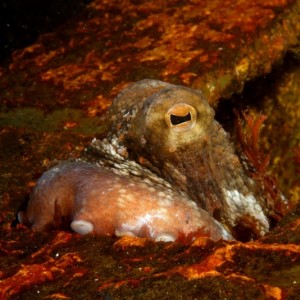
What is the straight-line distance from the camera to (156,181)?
3477 millimetres

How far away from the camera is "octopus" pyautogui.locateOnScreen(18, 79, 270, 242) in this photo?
9.71 feet

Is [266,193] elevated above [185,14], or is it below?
below

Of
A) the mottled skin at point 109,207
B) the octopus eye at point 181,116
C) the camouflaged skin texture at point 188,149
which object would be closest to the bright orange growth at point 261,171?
the camouflaged skin texture at point 188,149

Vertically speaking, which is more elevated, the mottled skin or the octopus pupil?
the octopus pupil

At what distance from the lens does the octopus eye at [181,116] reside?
319 cm

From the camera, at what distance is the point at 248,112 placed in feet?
16.6

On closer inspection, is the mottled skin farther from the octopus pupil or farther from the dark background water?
the dark background water

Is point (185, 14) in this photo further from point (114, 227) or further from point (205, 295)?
point (205, 295)

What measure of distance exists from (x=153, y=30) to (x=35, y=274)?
4.00 meters

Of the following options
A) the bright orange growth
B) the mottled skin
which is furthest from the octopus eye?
the bright orange growth

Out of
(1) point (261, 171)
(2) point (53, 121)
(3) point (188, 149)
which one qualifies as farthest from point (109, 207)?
(2) point (53, 121)

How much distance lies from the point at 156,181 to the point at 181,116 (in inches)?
24.4

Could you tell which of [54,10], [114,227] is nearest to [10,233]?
[114,227]

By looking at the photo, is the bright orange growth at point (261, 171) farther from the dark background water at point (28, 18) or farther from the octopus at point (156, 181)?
the dark background water at point (28, 18)
